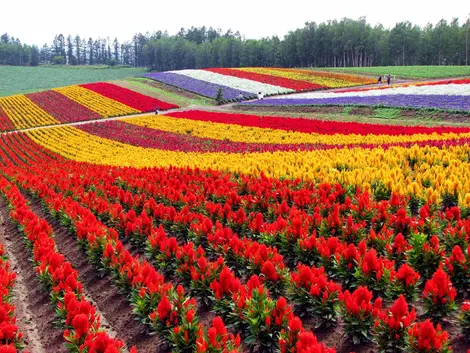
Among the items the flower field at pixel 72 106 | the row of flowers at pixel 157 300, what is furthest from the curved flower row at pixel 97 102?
the row of flowers at pixel 157 300

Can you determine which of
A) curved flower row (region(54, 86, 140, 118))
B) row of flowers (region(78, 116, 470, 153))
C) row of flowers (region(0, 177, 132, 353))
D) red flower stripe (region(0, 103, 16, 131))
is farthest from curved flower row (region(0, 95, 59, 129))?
row of flowers (region(0, 177, 132, 353))

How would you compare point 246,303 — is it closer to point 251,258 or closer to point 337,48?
point 251,258

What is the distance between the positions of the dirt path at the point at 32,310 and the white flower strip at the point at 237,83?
43.6m

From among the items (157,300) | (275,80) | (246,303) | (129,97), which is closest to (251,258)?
(246,303)

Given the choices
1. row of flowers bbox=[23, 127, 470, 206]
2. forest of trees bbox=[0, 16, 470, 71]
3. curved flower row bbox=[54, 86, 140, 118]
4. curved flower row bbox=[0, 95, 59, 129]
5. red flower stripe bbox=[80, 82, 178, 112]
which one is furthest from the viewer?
forest of trees bbox=[0, 16, 470, 71]

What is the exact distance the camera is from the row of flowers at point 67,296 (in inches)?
190

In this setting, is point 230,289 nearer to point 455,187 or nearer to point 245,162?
point 455,187

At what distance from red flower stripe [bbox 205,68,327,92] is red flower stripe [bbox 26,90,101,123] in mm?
23538

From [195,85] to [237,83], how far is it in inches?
237

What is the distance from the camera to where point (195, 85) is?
59.2m

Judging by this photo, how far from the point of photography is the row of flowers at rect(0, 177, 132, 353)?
483 centimetres

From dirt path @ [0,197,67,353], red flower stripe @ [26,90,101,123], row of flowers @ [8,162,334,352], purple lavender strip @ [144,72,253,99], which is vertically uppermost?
purple lavender strip @ [144,72,253,99]

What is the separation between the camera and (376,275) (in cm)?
555

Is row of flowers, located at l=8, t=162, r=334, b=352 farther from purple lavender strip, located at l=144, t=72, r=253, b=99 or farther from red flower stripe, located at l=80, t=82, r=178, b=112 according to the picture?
purple lavender strip, located at l=144, t=72, r=253, b=99
